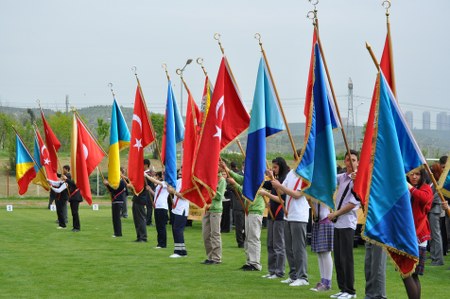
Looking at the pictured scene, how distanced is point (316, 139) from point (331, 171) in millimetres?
529

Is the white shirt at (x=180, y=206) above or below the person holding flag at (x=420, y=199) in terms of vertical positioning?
below

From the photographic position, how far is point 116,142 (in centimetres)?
2266

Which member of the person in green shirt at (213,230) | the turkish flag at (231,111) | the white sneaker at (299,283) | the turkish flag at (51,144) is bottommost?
the white sneaker at (299,283)

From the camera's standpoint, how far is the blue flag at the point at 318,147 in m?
12.1

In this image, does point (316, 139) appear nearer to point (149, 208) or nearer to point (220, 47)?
point (220, 47)

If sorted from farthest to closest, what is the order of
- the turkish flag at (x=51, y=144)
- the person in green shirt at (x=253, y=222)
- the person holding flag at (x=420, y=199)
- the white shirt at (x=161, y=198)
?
the turkish flag at (x=51, y=144), the white shirt at (x=161, y=198), the person in green shirt at (x=253, y=222), the person holding flag at (x=420, y=199)

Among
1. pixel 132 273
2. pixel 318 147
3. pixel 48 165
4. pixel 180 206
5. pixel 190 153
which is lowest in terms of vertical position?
pixel 132 273

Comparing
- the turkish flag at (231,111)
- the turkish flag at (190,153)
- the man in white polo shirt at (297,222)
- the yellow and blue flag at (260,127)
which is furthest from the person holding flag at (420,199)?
the turkish flag at (190,153)

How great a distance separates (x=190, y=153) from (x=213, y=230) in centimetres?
165

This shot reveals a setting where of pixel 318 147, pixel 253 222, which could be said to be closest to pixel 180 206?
pixel 253 222

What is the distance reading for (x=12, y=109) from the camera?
187 meters

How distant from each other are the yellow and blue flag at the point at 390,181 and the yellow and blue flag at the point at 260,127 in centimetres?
353

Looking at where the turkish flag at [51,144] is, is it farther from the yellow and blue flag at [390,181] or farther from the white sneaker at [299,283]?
the yellow and blue flag at [390,181]

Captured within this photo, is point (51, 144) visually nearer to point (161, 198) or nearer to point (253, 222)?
point (161, 198)
